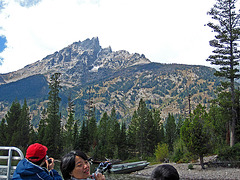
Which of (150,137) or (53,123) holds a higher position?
(53,123)

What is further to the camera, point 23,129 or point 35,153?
point 23,129

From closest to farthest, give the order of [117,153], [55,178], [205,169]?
[55,178], [205,169], [117,153]

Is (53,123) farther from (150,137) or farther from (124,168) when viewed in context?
(124,168)

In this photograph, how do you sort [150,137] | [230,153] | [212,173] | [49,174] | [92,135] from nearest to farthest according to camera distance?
[49,174] < [212,173] < [230,153] < [150,137] < [92,135]

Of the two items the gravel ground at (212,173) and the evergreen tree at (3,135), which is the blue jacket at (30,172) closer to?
the gravel ground at (212,173)

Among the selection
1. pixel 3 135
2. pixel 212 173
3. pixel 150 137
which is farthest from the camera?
pixel 150 137

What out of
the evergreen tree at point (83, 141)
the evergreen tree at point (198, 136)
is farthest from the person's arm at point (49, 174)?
the evergreen tree at point (83, 141)

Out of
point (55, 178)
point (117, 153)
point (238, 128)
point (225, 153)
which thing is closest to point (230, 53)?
point (238, 128)

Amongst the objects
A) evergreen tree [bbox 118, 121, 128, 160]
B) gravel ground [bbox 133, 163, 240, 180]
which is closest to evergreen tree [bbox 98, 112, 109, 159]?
evergreen tree [bbox 118, 121, 128, 160]

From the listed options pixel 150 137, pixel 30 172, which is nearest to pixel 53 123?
pixel 150 137

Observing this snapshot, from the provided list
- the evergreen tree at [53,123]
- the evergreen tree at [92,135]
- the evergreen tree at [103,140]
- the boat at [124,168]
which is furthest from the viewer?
the evergreen tree at [92,135]

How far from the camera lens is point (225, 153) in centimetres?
2580

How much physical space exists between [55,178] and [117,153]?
5408cm

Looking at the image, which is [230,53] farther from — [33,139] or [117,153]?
[33,139]
